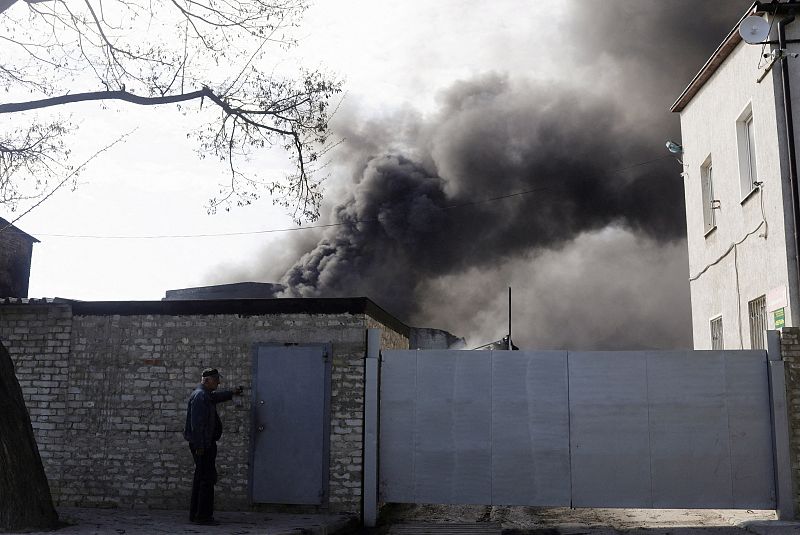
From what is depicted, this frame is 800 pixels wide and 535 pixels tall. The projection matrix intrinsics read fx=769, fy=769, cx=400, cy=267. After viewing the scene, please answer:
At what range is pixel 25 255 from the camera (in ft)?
82.3

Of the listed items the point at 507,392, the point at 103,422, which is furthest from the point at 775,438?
the point at 103,422

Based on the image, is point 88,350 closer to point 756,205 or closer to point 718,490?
point 718,490

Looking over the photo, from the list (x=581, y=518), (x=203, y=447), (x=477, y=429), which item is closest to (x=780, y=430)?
(x=581, y=518)

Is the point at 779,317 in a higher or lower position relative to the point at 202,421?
higher

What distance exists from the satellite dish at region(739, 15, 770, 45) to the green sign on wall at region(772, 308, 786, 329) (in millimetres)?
3230

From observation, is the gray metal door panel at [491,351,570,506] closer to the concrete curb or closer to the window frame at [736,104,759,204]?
the concrete curb

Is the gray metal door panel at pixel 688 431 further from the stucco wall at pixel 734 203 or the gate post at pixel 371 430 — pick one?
the gate post at pixel 371 430

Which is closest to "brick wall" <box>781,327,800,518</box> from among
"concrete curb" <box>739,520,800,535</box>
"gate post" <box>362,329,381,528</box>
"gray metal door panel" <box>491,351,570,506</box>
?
"concrete curb" <box>739,520,800,535</box>

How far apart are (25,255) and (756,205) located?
22.6 meters

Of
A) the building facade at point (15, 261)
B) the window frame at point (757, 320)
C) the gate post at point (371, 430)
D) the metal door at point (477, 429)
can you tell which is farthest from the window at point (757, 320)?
the building facade at point (15, 261)

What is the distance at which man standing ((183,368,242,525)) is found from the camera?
25.1 ft

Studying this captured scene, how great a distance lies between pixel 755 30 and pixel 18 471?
9303 millimetres

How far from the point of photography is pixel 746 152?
423 inches

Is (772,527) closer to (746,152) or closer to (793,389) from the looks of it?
(793,389)
